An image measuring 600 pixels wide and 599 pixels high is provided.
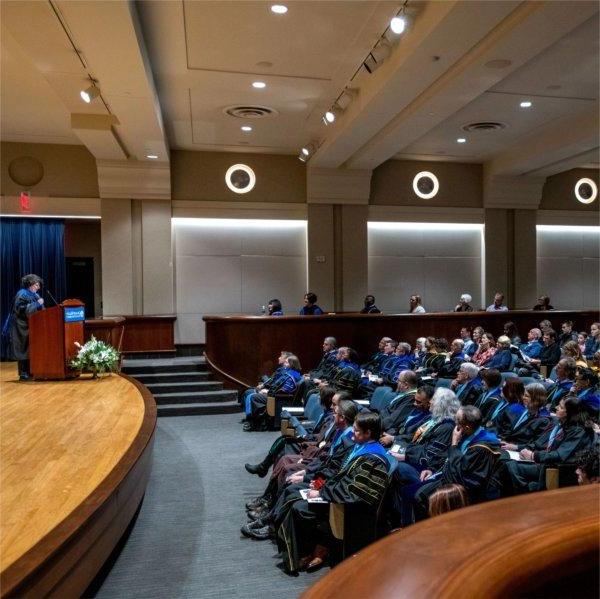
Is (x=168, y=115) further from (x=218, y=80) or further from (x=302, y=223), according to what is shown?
(x=302, y=223)

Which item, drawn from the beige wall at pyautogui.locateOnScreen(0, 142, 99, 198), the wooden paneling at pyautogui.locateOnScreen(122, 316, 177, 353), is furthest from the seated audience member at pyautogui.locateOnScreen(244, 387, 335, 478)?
the beige wall at pyautogui.locateOnScreen(0, 142, 99, 198)

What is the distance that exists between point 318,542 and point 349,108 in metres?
6.24

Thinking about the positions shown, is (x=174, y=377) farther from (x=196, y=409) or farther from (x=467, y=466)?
(x=467, y=466)

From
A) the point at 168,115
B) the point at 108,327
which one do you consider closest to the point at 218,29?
the point at 168,115

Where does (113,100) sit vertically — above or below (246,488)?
above

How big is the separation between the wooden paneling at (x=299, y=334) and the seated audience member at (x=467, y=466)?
5.13 metres

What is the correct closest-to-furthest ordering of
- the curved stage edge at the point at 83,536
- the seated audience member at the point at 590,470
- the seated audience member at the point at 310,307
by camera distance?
1. the curved stage edge at the point at 83,536
2. the seated audience member at the point at 590,470
3. the seated audience member at the point at 310,307

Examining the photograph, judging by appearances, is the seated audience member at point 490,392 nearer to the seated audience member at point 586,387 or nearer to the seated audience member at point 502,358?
the seated audience member at point 586,387

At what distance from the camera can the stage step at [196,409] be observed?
8008mm

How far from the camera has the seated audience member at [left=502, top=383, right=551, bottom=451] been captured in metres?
4.55

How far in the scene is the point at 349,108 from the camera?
8.02 meters

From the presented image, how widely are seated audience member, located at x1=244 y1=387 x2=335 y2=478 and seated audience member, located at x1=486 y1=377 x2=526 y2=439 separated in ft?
4.87

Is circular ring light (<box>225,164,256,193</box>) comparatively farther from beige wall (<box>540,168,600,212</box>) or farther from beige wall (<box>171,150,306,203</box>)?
beige wall (<box>540,168,600,212</box>)

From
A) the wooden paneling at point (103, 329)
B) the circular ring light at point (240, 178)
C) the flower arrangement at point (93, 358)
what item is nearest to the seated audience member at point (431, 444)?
the flower arrangement at point (93, 358)
